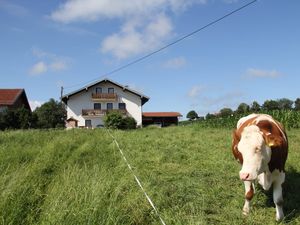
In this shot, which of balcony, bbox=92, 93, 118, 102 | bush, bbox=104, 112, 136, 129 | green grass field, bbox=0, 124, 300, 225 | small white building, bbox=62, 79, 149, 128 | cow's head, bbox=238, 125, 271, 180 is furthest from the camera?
balcony, bbox=92, 93, 118, 102

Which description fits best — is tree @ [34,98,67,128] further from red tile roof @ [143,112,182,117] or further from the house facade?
red tile roof @ [143,112,182,117]

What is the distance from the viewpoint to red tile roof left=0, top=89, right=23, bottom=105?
187 ft

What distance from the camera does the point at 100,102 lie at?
2339 inches

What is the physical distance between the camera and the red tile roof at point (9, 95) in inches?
2247

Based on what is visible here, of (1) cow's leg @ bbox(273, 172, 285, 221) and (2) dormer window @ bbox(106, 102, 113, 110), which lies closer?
(1) cow's leg @ bbox(273, 172, 285, 221)

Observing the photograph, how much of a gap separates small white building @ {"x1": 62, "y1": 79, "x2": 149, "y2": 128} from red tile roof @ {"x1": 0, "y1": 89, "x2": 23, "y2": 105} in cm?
679

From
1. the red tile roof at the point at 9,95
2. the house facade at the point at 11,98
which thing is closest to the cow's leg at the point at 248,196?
the house facade at the point at 11,98

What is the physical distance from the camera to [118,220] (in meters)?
5.16

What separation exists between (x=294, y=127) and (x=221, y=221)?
71.6ft

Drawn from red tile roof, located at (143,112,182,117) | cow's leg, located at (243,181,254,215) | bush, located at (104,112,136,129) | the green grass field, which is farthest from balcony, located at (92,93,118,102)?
cow's leg, located at (243,181,254,215)

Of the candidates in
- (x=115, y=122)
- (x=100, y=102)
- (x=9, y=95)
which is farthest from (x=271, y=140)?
(x=9, y=95)

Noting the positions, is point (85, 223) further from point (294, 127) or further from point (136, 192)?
point (294, 127)

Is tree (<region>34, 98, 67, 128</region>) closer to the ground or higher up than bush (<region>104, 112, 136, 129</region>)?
higher up

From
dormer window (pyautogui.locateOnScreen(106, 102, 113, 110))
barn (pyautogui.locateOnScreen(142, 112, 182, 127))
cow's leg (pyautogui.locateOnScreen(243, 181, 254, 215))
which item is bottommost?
cow's leg (pyautogui.locateOnScreen(243, 181, 254, 215))
